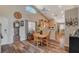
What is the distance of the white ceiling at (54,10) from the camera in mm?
2225

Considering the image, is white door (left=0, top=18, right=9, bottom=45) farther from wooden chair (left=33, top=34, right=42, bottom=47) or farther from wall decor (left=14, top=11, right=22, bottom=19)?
wooden chair (left=33, top=34, right=42, bottom=47)

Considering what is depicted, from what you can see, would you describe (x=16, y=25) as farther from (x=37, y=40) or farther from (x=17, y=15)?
(x=37, y=40)

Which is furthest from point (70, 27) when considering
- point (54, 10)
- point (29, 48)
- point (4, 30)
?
point (4, 30)

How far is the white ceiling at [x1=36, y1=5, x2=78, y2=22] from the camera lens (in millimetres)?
2225

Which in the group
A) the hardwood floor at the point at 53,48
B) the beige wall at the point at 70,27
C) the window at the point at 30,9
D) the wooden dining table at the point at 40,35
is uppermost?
the window at the point at 30,9

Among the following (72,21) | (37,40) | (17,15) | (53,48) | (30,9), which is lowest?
(53,48)

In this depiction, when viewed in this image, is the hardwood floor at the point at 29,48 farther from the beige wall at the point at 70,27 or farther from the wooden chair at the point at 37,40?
the beige wall at the point at 70,27

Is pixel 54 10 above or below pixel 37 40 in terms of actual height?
above

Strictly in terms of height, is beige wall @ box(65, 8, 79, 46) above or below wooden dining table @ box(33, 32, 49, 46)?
above

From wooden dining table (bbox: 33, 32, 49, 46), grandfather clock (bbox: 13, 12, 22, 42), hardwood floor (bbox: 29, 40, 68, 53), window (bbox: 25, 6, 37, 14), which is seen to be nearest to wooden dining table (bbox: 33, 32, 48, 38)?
wooden dining table (bbox: 33, 32, 49, 46)

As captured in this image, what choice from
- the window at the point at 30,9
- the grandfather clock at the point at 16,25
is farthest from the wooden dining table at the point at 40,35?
the window at the point at 30,9

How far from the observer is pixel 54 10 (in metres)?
2.23

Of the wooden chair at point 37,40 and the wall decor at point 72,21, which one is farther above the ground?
the wall decor at point 72,21
